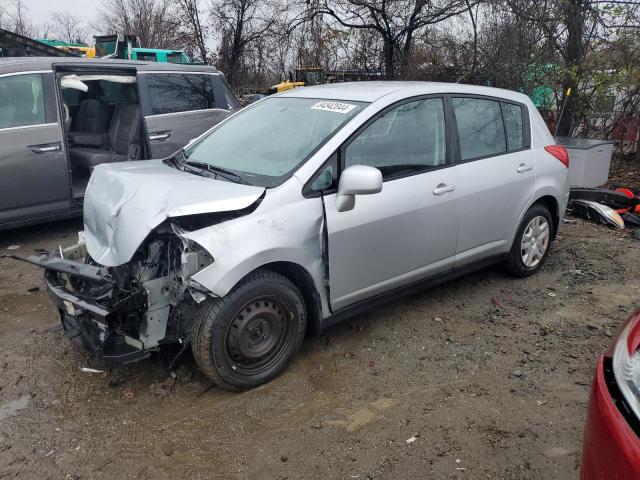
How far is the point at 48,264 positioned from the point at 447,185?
8.68 feet

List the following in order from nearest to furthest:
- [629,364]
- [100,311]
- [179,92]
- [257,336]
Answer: [629,364] < [100,311] < [257,336] < [179,92]

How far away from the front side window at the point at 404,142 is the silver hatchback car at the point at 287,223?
0.04ft

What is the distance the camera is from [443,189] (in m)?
3.88

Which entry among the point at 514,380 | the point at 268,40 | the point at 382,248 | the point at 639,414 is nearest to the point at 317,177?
the point at 382,248

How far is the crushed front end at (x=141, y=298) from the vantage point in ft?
9.40

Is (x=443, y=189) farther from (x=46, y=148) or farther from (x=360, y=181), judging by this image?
(x=46, y=148)

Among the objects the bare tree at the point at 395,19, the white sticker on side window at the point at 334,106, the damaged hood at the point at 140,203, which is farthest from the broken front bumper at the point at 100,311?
the bare tree at the point at 395,19

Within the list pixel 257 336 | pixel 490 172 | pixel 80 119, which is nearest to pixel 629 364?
pixel 257 336

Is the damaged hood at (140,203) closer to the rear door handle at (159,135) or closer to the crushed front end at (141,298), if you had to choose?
the crushed front end at (141,298)

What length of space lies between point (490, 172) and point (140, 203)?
8.67ft

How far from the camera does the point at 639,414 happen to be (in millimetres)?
1587

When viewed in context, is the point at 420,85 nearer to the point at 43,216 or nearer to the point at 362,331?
the point at 362,331

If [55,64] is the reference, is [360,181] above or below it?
below

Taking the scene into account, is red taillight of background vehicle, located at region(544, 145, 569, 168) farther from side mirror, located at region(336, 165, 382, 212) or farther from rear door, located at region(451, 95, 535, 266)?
side mirror, located at region(336, 165, 382, 212)
